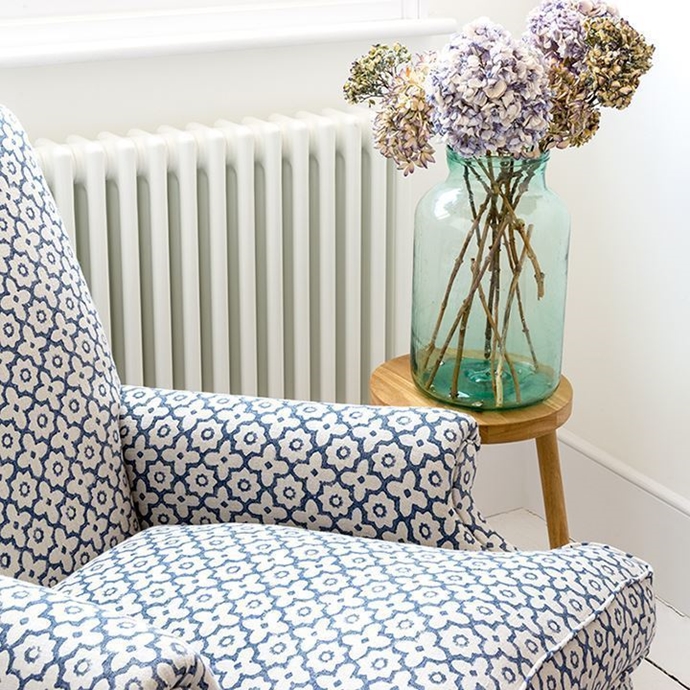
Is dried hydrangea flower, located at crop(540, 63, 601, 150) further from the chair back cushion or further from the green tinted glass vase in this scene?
the chair back cushion

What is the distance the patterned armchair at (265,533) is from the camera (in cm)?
113

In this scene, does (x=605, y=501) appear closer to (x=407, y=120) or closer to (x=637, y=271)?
(x=637, y=271)

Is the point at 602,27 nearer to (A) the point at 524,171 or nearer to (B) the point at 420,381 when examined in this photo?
(A) the point at 524,171

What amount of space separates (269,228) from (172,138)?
21cm

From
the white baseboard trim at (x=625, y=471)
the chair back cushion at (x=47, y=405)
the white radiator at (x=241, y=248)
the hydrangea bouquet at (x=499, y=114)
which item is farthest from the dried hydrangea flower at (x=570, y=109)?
the white baseboard trim at (x=625, y=471)

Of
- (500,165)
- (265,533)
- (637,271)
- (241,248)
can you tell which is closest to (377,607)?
(265,533)

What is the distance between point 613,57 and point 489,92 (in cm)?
18

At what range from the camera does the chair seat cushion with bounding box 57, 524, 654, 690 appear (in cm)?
111

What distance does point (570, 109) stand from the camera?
1.55 m

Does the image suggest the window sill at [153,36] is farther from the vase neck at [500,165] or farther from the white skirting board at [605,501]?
the white skirting board at [605,501]

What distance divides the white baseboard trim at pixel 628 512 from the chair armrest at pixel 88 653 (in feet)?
4.41

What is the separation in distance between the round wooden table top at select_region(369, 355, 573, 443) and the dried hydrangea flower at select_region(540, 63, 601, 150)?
1.21ft

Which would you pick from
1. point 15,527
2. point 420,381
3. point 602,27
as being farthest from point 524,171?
point 15,527

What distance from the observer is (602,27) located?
1.52m
